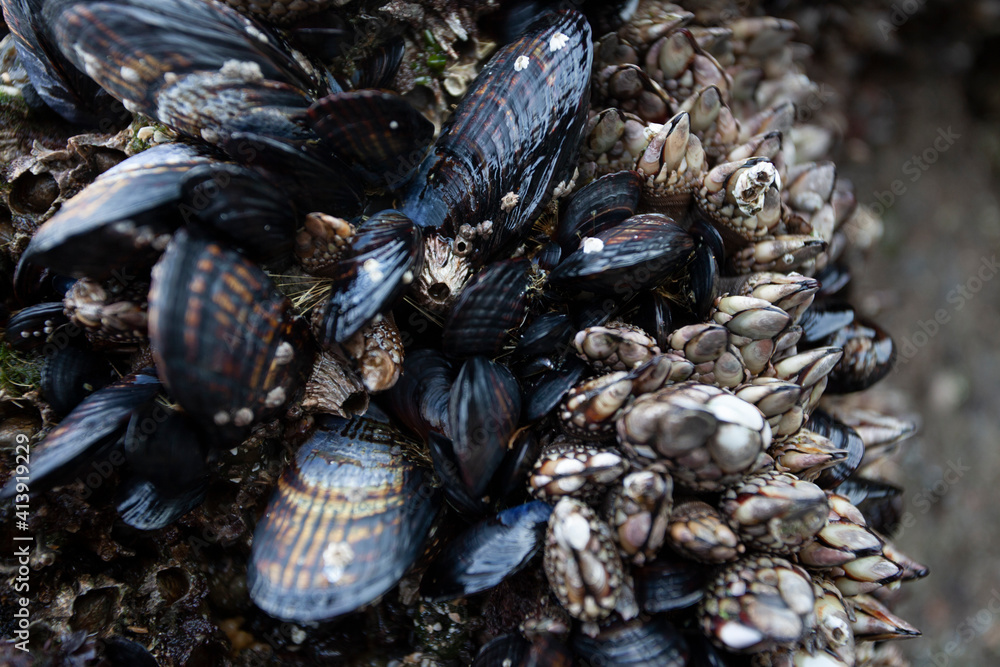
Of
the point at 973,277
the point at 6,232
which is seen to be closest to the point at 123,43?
the point at 6,232

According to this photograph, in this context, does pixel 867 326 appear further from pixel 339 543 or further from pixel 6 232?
pixel 6 232

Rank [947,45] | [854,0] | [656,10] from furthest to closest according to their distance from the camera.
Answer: [947,45]
[854,0]
[656,10]

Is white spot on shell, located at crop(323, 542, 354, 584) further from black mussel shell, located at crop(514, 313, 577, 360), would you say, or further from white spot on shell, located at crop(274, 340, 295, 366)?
black mussel shell, located at crop(514, 313, 577, 360)

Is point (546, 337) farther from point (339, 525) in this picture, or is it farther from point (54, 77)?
point (54, 77)

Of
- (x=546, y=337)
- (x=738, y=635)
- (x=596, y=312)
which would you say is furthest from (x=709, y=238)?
(x=738, y=635)

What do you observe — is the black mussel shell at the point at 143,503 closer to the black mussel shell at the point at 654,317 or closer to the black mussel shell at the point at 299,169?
the black mussel shell at the point at 299,169

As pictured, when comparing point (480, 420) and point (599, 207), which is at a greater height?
point (599, 207)
